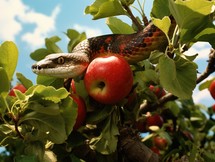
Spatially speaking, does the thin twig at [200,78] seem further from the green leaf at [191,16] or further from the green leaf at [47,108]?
the green leaf at [47,108]

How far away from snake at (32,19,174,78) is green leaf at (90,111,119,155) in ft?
0.67

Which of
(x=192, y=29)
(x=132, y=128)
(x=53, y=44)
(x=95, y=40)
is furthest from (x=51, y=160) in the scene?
(x=53, y=44)

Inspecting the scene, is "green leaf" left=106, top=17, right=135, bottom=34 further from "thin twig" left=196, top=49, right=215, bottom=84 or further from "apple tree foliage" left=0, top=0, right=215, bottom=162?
"thin twig" left=196, top=49, right=215, bottom=84

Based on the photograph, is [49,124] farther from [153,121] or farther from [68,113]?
[153,121]

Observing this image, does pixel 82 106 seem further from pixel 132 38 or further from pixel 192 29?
pixel 192 29

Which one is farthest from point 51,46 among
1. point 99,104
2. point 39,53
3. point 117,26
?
point 99,104

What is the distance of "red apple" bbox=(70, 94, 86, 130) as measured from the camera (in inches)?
54.6

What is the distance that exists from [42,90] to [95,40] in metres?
0.43

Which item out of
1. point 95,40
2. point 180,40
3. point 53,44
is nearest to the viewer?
point 180,40

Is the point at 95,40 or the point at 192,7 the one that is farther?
the point at 95,40

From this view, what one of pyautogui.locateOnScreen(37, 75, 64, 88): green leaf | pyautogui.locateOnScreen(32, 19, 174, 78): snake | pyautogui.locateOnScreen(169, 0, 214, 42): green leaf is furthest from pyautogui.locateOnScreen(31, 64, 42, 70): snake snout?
pyautogui.locateOnScreen(169, 0, 214, 42): green leaf

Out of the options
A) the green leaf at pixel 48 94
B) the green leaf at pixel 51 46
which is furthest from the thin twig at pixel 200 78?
the green leaf at pixel 48 94

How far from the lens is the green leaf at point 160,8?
57.5 inches

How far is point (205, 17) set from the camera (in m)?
1.26
